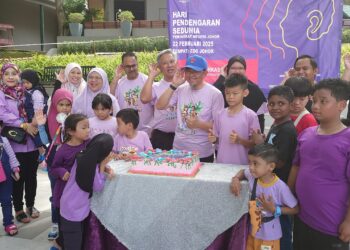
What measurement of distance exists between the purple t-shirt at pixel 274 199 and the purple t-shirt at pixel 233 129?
0.46 metres

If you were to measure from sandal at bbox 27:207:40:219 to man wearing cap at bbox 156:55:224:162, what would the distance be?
1945 millimetres

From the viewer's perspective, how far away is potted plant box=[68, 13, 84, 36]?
16453 millimetres

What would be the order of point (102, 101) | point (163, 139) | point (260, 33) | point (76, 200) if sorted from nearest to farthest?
point (76, 200)
point (102, 101)
point (163, 139)
point (260, 33)

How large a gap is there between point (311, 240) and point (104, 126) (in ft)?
6.18

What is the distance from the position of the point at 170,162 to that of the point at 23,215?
2.22 meters

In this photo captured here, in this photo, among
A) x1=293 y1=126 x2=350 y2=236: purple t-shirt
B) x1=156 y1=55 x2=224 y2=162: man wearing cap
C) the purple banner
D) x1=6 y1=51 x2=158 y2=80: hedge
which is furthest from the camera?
x1=6 y1=51 x2=158 y2=80: hedge

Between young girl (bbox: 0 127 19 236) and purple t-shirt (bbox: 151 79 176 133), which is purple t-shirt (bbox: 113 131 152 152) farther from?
young girl (bbox: 0 127 19 236)

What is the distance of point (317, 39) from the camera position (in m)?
4.60

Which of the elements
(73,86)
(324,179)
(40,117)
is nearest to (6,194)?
(40,117)

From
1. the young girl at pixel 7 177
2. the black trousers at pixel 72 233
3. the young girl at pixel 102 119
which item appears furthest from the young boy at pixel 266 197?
the young girl at pixel 7 177

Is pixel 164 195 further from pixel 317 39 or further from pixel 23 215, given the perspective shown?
pixel 317 39

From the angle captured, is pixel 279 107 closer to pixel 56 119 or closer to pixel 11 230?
pixel 56 119

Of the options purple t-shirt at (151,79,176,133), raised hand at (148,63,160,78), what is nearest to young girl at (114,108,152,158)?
purple t-shirt at (151,79,176,133)

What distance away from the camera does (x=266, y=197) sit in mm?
2355
